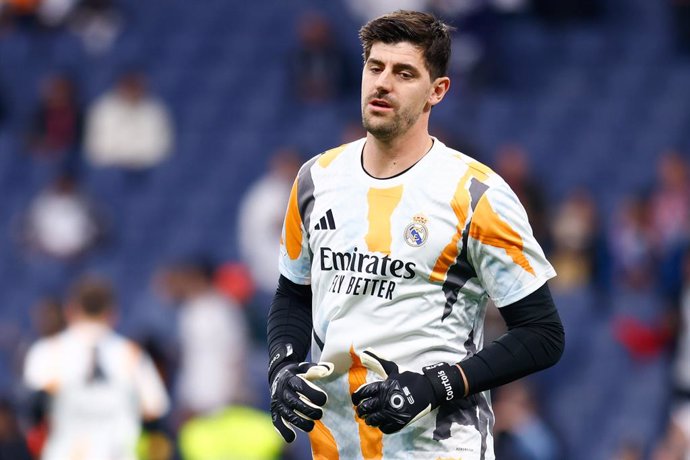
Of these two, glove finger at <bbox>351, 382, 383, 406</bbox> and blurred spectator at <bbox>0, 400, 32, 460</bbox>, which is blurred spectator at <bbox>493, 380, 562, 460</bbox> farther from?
glove finger at <bbox>351, 382, 383, 406</bbox>

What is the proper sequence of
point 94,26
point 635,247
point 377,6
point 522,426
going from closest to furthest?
point 522,426 < point 635,247 < point 377,6 < point 94,26

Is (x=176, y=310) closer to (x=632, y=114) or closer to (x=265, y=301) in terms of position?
(x=265, y=301)

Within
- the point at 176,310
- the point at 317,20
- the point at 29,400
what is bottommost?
the point at 176,310

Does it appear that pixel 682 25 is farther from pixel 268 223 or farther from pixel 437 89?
pixel 437 89

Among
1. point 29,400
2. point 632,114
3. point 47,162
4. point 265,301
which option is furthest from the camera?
point 47,162

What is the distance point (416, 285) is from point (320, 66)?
11479 millimetres

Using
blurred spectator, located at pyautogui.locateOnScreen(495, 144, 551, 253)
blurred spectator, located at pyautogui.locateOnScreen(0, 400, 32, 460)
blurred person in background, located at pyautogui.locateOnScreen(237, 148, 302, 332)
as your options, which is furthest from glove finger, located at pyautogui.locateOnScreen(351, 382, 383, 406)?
blurred person in background, located at pyautogui.locateOnScreen(237, 148, 302, 332)

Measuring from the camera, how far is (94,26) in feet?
58.0

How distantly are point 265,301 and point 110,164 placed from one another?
3.50 metres

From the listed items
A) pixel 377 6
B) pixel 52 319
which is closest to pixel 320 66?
pixel 377 6

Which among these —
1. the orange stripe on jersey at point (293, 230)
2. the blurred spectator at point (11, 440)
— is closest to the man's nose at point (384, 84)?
the orange stripe on jersey at point (293, 230)

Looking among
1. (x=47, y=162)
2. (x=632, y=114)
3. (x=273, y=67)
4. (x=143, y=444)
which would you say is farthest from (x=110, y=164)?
(x=143, y=444)

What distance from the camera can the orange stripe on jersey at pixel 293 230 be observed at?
4895 millimetres

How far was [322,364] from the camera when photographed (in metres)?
4.56
